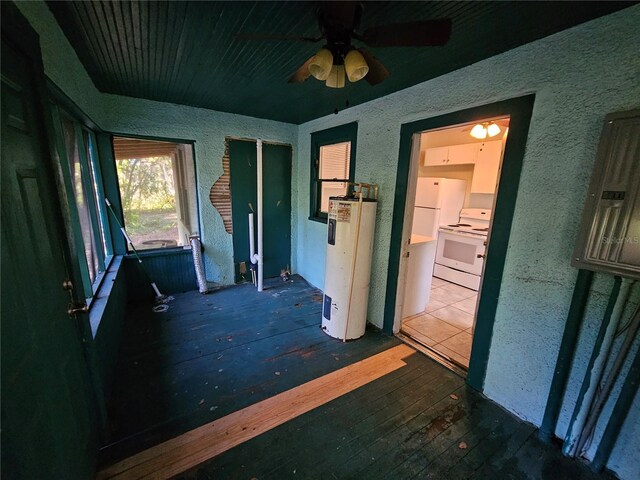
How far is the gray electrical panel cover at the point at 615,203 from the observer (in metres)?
1.15

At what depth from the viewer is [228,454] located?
1.42 meters

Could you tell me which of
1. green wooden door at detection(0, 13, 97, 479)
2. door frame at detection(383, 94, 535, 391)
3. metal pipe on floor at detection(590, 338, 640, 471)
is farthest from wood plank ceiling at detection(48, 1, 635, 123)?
metal pipe on floor at detection(590, 338, 640, 471)

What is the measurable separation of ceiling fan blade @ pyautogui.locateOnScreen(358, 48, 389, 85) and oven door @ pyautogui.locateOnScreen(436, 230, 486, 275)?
2863 millimetres

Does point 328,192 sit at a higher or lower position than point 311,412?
higher

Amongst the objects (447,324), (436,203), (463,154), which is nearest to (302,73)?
(447,324)

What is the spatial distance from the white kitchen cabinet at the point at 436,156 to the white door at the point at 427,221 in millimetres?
1011

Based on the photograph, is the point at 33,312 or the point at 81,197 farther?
the point at 81,197

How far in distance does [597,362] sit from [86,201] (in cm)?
378

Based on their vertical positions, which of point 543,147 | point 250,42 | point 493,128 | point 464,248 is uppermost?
point 250,42

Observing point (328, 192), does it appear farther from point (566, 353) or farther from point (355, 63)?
point (566, 353)

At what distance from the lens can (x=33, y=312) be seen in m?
0.85

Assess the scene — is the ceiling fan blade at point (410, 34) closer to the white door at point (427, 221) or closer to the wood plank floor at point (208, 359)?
the wood plank floor at point (208, 359)

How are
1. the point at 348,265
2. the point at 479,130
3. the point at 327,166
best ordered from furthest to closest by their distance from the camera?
the point at 327,166 < the point at 479,130 < the point at 348,265

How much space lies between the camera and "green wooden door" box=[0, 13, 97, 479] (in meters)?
0.72
